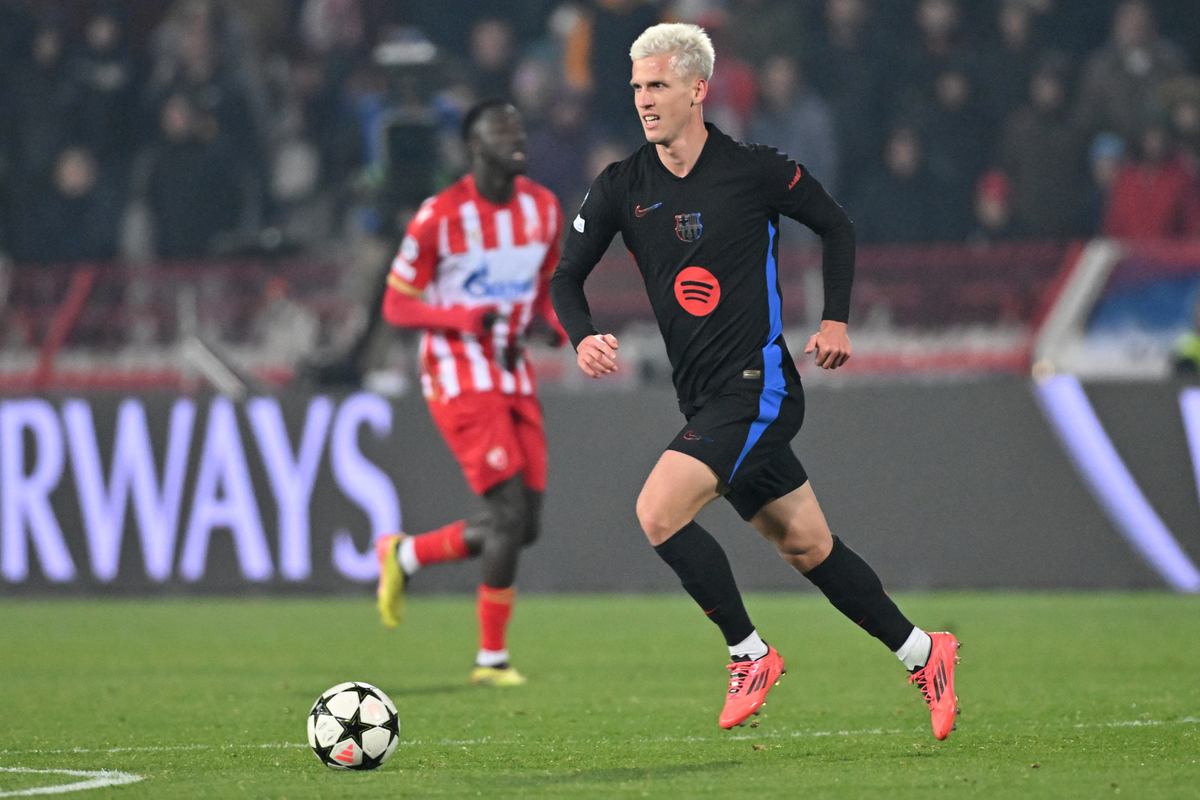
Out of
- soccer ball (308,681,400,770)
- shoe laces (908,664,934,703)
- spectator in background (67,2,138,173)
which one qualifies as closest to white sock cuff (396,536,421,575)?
soccer ball (308,681,400,770)

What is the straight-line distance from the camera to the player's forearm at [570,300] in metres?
5.09

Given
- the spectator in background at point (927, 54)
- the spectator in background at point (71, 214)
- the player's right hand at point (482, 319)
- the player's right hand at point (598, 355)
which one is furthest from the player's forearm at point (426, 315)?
the spectator in background at point (71, 214)

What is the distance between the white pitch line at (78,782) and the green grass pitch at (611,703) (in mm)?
33

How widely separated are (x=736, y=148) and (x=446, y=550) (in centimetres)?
292

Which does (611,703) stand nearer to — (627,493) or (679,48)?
(679,48)

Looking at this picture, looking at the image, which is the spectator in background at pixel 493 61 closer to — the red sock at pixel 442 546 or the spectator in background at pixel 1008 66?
the spectator in background at pixel 1008 66

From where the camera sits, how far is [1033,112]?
43.2 ft

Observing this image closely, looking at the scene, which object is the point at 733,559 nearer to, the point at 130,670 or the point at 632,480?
the point at 632,480

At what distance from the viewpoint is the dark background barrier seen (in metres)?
10.1

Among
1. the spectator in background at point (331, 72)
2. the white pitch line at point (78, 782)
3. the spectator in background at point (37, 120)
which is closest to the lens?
the white pitch line at point (78, 782)

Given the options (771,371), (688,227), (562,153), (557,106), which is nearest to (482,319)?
(688,227)

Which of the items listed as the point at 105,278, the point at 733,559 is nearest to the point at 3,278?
the point at 105,278

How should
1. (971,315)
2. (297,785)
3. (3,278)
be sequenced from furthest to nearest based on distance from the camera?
(3,278), (971,315), (297,785)

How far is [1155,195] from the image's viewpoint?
12.4 metres
